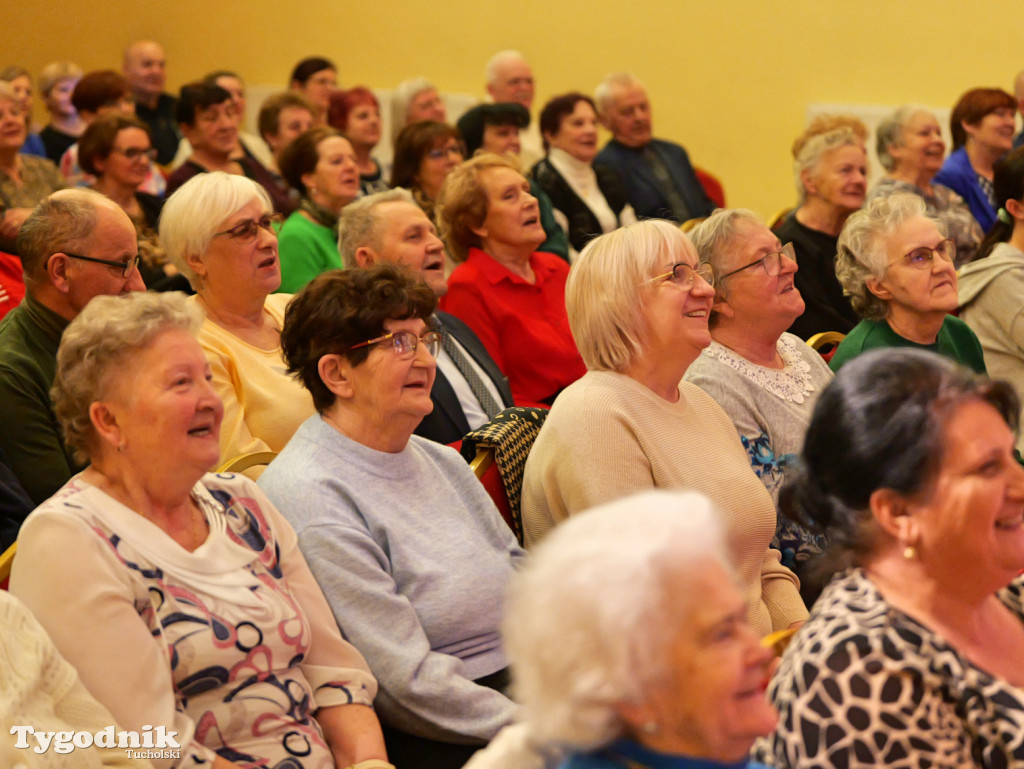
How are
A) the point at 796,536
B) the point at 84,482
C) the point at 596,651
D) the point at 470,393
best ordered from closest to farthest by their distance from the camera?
the point at 596,651 < the point at 84,482 < the point at 796,536 < the point at 470,393

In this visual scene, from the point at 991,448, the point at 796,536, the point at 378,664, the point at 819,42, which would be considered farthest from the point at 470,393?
the point at 819,42

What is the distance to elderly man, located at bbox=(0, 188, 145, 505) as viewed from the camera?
97.9 inches

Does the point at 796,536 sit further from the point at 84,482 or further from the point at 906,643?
the point at 84,482

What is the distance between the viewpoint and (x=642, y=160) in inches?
247

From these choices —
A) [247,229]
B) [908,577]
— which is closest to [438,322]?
[247,229]

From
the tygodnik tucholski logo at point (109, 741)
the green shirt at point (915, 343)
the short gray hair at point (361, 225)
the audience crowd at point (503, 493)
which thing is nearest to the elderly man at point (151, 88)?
the audience crowd at point (503, 493)

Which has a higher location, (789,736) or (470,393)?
(789,736)

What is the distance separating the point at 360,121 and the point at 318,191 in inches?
64.4

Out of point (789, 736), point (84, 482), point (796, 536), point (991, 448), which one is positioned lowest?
point (796, 536)

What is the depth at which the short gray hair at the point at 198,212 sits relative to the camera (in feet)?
10.1

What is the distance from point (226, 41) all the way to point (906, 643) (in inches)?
291

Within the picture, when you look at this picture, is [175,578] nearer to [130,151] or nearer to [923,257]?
[923,257]

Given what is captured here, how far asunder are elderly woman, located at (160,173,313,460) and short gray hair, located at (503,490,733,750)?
5.57 feet

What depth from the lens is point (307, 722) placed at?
1971 mm
